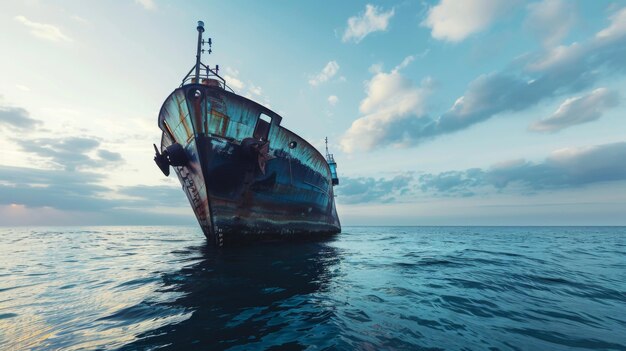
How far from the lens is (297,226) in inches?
592

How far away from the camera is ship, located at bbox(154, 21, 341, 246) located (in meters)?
10.2

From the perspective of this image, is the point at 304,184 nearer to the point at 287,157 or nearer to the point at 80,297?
the point at 287,157

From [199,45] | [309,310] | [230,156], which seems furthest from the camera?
[199,45]

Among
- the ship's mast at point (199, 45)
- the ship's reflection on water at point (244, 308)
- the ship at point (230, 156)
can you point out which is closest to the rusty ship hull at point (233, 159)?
the ship at point (230, 156)

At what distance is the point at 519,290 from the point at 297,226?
1083 centimetres

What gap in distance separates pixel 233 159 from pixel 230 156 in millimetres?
178

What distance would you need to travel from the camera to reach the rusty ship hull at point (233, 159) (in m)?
10.2

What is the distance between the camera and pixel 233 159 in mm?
10742

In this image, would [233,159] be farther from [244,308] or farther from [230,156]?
[244,308]

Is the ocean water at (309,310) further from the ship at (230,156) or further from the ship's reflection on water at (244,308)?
the ship at (230,156)

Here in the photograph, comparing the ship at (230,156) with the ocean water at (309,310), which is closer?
the ocean water at (309,310)

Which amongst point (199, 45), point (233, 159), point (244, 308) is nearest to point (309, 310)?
point (244, 308)

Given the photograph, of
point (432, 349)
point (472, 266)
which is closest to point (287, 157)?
point (472, 266)

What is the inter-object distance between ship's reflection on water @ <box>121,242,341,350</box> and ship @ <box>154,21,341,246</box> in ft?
12.6
